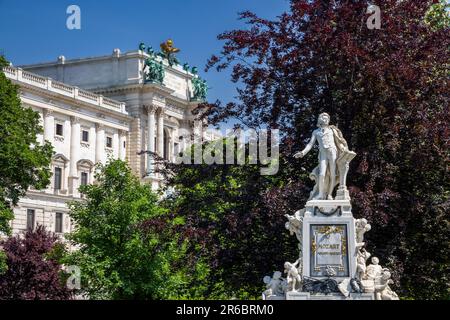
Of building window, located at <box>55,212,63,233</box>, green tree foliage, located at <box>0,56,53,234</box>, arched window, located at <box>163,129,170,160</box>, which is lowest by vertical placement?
building window, located at <box>55,212,63,233</box>

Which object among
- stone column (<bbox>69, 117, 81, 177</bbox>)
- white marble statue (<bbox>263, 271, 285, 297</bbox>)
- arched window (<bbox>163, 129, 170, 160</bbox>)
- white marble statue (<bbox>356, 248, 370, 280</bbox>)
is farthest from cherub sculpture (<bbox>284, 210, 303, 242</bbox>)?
arched window (<bbox>163, 129, 170, 160</bbox>)

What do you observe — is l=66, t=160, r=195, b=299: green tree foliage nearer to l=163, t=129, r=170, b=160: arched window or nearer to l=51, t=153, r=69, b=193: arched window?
l=51, t=153, r=69, b=193: arched window

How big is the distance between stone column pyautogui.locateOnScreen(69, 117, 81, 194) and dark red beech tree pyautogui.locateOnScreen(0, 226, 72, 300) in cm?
2014

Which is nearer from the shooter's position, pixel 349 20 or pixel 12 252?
pixel 349 20

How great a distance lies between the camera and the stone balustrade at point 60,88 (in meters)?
59.9

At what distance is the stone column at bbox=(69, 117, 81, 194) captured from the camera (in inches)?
2603

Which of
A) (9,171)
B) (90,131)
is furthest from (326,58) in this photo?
(90,131)

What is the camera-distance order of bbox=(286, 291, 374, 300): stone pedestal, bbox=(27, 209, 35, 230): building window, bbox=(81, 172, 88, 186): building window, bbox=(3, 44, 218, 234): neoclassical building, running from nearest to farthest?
bbox=(286, 291, 374, 300): stone pedestal, bbox=(27, 209, 35, 230): building window, bbox=(3, 44, 218, 234): neoclassical building, bbox=(81, 172, 88, 186): building window

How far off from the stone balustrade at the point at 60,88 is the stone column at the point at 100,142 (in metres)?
2.04

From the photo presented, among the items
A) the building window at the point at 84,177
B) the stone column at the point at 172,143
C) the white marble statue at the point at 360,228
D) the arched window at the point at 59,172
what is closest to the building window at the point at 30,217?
the arched window at the point at 59,172

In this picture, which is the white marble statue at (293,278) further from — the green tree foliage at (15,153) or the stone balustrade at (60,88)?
the stone balustrade at (60,88)
